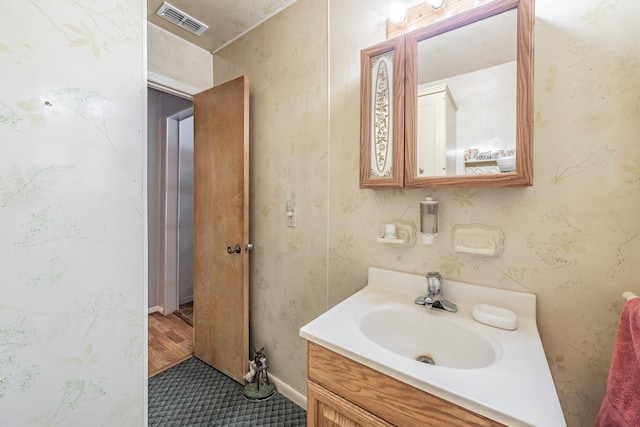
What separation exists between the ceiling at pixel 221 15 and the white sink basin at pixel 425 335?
1709mm

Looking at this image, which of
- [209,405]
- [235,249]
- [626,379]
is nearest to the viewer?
[626,379]

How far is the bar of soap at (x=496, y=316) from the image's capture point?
2.70 ft

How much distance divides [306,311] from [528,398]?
1105mm

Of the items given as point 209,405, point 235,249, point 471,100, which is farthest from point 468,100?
point 209,405

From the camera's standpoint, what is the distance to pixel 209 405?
1539 millimetres

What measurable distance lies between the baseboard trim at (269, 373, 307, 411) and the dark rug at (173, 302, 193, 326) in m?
1.36

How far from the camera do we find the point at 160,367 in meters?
1.89

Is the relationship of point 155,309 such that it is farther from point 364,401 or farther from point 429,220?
point 429,220

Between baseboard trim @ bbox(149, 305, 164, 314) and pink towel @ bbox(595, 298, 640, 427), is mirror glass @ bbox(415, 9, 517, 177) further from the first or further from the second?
baseboard trim @ bbox(149, 305, 164, 314)

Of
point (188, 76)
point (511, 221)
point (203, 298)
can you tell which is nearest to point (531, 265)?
point (511, 221)

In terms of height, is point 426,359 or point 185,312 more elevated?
point 426,359

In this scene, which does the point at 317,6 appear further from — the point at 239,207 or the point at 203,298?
the point at 203,298

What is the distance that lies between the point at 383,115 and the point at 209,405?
183 centimetres

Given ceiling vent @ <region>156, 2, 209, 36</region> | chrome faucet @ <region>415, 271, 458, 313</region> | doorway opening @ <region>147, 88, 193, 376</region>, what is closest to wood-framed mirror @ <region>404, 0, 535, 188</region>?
chrome faucet @ <region>415, 271, 458, 313</region>
